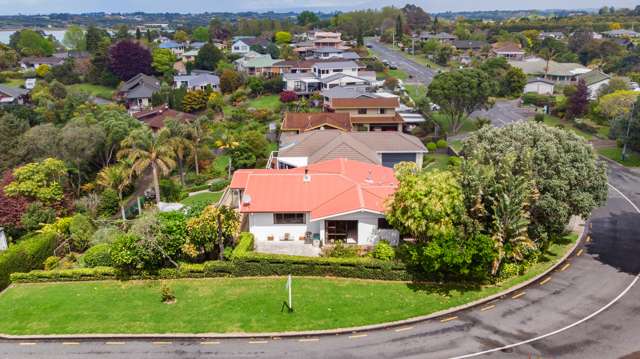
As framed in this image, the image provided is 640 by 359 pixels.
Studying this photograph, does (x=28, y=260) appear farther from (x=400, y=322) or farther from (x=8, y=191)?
(x=400, y=322)

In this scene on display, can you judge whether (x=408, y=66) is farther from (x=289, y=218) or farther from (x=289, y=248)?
(x=289, y=248)

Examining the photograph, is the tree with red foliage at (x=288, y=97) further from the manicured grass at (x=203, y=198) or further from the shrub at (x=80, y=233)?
the shrub at (x=80, y=233)

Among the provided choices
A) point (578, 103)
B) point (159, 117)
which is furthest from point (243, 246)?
point (578, 103)

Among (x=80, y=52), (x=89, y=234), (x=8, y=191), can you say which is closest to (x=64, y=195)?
(x=8, y=191)

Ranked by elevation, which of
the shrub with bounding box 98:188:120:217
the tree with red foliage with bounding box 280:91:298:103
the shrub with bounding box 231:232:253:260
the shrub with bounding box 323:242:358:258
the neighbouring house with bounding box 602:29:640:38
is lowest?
the shrub with bounding box 98:188:120:217

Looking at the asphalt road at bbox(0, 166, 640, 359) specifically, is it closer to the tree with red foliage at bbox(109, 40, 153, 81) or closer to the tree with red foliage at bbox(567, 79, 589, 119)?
the tree with red foliage at bbox(567, 79, 589, 119)

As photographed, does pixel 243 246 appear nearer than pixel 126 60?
Yes

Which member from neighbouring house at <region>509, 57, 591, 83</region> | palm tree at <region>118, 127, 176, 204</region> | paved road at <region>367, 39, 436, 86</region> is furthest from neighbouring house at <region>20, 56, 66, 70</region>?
neighbouring house at <region>509, 57, 591, 83</region>
